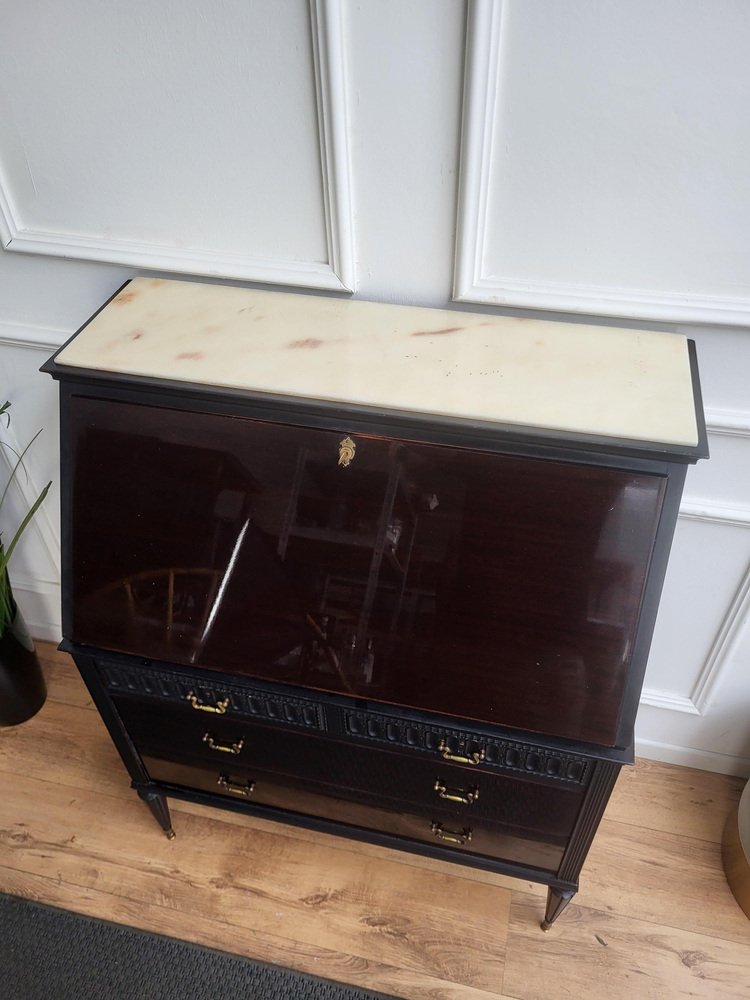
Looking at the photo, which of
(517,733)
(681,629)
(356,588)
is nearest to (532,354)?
(356,588)

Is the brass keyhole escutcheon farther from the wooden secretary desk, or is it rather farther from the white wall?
the white wall

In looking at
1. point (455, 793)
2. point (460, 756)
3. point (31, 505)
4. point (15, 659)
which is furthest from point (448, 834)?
point (31, 505)

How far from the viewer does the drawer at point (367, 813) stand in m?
1.17

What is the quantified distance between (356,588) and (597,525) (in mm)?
324

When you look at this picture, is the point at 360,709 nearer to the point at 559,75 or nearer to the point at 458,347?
the point at 458,347

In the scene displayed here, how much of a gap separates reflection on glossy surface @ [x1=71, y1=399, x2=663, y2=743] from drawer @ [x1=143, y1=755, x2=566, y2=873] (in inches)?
12.1

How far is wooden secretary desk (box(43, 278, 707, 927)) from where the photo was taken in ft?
2.96

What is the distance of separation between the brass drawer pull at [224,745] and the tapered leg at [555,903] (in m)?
0.60

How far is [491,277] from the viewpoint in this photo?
107 centimetres

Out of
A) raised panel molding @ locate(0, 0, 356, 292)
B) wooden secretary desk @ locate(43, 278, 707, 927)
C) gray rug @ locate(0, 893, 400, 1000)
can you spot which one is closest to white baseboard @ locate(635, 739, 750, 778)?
wooden secretary desk @ locate(43, 278, 707, 927)

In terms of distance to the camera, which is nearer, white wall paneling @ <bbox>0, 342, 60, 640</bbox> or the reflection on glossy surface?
the reflection on glossy surface

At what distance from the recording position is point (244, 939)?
4.35 feet

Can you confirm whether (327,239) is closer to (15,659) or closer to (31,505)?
(31,505)

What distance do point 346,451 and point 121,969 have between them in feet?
3.51
